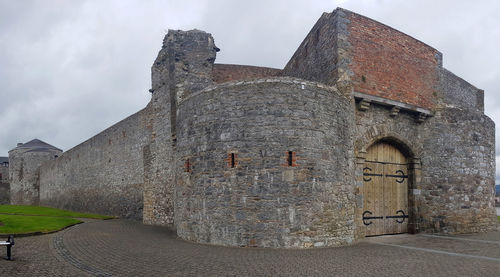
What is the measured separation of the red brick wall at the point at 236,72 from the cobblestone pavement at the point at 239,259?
8.34m

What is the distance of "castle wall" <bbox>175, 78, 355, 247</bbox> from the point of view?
31.7 ft

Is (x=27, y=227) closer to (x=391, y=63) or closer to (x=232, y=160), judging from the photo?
(x=232, y=160)

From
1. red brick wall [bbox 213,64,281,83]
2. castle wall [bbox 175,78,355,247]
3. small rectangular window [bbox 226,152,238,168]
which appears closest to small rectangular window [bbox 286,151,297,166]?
castle wall [bbox 175,78,355,247]

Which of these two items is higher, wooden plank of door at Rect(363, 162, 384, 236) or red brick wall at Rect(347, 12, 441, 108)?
red brick wall at Rect(347, 12, 441, 108)

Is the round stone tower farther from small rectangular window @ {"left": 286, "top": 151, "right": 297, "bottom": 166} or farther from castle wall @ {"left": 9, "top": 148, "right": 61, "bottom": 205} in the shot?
small rectangular window @ {"left": 286, "top": 151, "right": 297, "bottom": 166}

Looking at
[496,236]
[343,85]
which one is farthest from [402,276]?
[496,236]

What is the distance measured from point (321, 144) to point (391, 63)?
4853mm

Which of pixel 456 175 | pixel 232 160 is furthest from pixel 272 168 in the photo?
pixel 456 175

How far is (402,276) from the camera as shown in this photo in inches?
257

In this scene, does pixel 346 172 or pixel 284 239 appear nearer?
pixel 284 239

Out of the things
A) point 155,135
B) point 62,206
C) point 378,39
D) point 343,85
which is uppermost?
point 378,39

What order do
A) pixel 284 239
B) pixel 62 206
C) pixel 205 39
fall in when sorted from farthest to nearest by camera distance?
pixel 62 206 → pixel 205 39 → pixel 284 239

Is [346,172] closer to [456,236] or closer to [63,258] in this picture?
[456,236]

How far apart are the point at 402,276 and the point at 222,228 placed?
488cm
